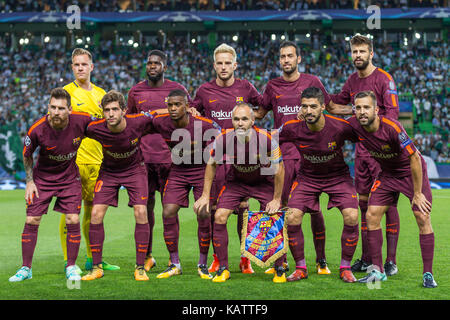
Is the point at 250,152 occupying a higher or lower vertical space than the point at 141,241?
higher

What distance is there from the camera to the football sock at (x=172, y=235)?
657 centimetres

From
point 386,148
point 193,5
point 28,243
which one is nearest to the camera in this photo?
point 386,148

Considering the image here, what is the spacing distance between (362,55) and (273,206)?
6.93 ft

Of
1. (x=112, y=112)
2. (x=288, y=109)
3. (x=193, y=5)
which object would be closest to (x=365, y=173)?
(x=288, y=109)

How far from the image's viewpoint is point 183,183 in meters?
6.69

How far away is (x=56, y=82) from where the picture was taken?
108ft

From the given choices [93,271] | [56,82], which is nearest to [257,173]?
[93,271]

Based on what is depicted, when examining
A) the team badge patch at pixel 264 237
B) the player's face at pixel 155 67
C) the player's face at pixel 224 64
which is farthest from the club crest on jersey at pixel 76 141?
the team badge patch at pixel 264 237

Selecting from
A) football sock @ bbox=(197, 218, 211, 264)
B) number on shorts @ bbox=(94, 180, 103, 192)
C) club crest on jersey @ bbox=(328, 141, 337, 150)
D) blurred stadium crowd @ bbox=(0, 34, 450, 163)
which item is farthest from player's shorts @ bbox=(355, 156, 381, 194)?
blurred stadium crowd @ bbox=(0, 34, 450, 163)

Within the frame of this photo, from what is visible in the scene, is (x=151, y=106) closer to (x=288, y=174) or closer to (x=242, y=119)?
(x=242, y=119)

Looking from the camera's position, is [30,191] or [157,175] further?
[157,175]

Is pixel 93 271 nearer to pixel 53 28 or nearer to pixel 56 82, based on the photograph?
pixel 56 82

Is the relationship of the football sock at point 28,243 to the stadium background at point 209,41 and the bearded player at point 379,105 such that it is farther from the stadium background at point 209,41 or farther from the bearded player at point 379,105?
the stadium background at point 209,41

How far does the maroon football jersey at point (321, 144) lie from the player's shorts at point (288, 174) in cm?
44
